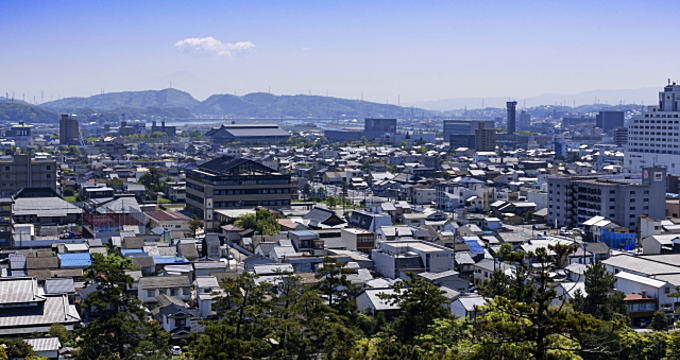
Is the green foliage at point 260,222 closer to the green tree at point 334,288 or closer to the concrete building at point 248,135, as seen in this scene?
the green tree at point 334,288

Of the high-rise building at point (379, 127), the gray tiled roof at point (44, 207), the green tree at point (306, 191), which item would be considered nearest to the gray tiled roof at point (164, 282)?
the gray tiled roof at point (44, 207)

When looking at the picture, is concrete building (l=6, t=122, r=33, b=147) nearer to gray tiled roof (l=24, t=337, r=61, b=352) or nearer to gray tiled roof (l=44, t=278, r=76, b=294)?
gray tiled roof (l=44, t=278, r=76, b=294)

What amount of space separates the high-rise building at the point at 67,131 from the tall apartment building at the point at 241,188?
118 ft

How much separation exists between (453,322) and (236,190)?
47.7 feet

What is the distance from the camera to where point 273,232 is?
59.1ft

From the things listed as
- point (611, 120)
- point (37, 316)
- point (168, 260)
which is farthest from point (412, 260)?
point (611, 120)

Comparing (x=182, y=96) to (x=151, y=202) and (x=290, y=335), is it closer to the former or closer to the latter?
(x=151, y=202)

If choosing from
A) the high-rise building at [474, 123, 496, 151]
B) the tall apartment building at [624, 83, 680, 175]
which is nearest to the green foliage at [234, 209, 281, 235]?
the tall apartment building at [624, 83, 680, 175]

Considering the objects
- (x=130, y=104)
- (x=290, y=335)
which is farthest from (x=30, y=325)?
(x=130, y=104)

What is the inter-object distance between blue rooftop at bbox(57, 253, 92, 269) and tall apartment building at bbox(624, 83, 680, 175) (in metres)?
24.0

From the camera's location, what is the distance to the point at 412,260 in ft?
48.3

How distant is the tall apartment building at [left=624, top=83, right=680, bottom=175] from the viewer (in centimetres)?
3278

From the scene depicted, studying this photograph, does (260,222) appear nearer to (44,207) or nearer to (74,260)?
(74,260)

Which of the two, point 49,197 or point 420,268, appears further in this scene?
point 49,197
